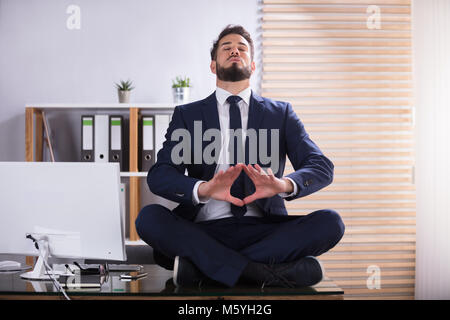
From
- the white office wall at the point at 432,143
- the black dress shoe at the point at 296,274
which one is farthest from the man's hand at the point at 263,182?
the white office wall at the point at 432,143

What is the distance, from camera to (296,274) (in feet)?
4.59

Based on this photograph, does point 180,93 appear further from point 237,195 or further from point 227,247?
point 227,247

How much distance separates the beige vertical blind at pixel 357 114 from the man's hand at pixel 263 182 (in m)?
1.76

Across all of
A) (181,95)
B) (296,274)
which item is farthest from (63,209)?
(181,95)

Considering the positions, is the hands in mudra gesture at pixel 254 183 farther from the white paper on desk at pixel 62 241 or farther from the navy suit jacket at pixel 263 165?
the white paper on desk at pixel 62 241

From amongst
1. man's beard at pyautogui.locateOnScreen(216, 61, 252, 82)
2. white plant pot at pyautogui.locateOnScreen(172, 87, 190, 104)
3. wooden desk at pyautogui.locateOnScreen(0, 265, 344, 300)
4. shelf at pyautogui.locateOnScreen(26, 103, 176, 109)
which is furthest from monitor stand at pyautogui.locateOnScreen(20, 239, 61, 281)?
white plant pot at pyautogui.locateOnScreen(172, 87, 190, 104)

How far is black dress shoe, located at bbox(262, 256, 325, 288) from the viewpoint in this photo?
1.39 m

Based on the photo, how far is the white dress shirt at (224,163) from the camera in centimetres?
178

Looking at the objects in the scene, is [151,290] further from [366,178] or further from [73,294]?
[366,178]

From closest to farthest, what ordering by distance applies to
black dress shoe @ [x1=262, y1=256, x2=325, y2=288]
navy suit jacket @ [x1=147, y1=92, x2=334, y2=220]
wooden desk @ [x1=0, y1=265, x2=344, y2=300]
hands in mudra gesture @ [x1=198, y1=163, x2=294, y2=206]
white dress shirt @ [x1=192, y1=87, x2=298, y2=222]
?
wooden desk @ [x1=0, y1=265, x2=344, y2=300]
black dress shoe @ [x1=262, y1=256, x2=325, y2=288]
hands in mudra gesture @ [x1=198, y1=163, x2=294, y2=206]
navy suit jacket @ [x1=147, y1=92, x2=334, y2=220]
white dress shirt @ [x1=192, y1=87, x2=298, y2=222]

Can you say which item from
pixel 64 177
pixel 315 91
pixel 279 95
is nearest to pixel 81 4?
pixel 279 95

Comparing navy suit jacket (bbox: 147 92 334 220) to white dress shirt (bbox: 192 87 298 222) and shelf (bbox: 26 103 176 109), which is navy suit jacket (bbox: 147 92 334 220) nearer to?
white dress shirt (bbox: 192 87 298 222)

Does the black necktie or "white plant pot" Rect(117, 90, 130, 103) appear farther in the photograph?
"white plant pot" Rect(117, 90, 130, 103)

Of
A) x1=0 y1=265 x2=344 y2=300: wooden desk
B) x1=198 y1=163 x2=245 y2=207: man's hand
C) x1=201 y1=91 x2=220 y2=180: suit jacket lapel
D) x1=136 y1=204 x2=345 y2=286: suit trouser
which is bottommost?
x1=0 y1=265 x2=344 y2=300: wooden desk
